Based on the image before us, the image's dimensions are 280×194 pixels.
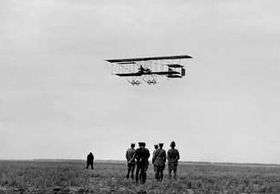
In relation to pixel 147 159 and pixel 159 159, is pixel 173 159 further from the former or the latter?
pixel 147 159

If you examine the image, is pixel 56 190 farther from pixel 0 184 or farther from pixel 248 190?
pixel 248 190

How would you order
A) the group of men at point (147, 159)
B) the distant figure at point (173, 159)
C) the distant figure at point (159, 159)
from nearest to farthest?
the group of men at point (147, 159) → the distant figure at point (159, 159) → the distant figure at point (173, 159)

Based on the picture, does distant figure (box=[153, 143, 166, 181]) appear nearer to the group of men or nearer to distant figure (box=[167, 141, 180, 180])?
the group of men

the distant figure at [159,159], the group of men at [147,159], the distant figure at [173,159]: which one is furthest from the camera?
the distant figure at [173,159]

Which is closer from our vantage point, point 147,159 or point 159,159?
point 147,159

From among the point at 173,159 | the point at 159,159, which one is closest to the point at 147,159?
the point at 159,159

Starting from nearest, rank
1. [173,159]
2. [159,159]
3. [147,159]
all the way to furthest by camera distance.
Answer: [147,159], [159,159], [173,159]

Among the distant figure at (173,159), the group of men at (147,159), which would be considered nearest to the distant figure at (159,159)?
the group of men at (147,159)

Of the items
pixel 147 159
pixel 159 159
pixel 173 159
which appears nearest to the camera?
pixel 147 159

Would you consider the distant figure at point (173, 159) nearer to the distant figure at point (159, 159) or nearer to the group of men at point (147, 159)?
the group of men at point (147, 159)

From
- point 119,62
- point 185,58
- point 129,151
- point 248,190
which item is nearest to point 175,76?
point 185,58

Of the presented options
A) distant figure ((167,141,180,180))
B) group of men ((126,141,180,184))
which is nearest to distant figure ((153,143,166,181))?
group of men ((126,141,180,184))
